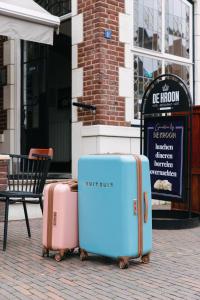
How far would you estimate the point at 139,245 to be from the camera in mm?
4547

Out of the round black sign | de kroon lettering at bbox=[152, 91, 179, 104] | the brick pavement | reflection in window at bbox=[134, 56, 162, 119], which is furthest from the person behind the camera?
reflection in window at bbox=[134, 56, 162, 119]

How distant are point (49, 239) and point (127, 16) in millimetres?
4881

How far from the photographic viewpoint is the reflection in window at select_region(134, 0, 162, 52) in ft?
29.3

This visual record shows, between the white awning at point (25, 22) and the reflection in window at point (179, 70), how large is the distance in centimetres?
307

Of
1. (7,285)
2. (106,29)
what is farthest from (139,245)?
(106,29)

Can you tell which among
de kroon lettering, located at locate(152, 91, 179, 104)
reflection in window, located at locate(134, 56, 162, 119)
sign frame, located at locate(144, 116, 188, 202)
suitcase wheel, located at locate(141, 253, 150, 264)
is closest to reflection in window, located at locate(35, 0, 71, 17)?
reflection in window, located at locate(134, 56, 162, 119)

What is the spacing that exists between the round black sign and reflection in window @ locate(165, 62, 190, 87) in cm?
243

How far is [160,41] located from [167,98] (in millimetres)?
2823

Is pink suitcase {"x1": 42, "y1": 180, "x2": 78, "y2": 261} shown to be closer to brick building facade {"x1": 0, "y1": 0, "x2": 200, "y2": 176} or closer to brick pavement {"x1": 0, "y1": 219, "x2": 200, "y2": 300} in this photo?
brick pavement {"x1": 0, "y1": 219, "x2": 200, "y2": 300}

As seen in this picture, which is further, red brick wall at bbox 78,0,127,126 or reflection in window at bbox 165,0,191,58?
reflection in window at bbox 165,0,191,58

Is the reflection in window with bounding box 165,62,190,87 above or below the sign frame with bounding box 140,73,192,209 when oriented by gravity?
above

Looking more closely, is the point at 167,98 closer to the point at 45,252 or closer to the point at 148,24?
the point at 148,24

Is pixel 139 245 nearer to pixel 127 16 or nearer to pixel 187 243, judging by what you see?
pixel 187 243

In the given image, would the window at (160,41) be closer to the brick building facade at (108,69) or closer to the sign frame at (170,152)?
the brick building facade at (108,69)
